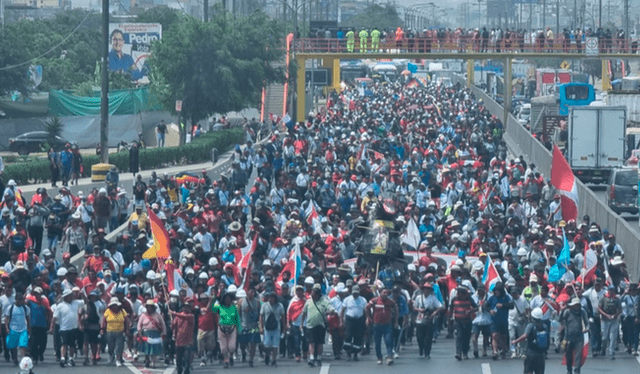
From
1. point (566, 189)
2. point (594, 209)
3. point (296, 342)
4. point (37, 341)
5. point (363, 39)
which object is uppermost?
point (363, 39)

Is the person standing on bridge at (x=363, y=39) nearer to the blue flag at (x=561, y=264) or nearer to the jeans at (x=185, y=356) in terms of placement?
the blue flag at (x=561, y=264)

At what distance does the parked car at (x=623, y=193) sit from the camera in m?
35.2

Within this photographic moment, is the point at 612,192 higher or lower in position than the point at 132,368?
higher

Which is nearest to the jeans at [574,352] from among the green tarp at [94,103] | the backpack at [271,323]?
the backpack at [271,323]

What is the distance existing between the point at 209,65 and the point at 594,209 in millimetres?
23680

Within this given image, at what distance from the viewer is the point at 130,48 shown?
269 ft

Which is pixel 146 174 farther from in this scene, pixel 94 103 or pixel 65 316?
pixel 65 316

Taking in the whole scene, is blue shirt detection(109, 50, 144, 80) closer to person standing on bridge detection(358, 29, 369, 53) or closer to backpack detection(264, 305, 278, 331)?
person standing on bridge detection(358, 29, 369, 53)

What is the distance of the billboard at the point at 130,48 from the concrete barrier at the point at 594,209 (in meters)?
29.4

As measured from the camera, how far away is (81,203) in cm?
2822

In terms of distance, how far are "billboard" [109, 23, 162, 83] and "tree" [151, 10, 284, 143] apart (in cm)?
2667

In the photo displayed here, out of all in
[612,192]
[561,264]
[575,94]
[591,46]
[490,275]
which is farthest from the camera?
[591,46]

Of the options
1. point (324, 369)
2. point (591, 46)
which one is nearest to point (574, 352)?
point (324, 369)

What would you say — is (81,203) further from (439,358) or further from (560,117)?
(560,117)
